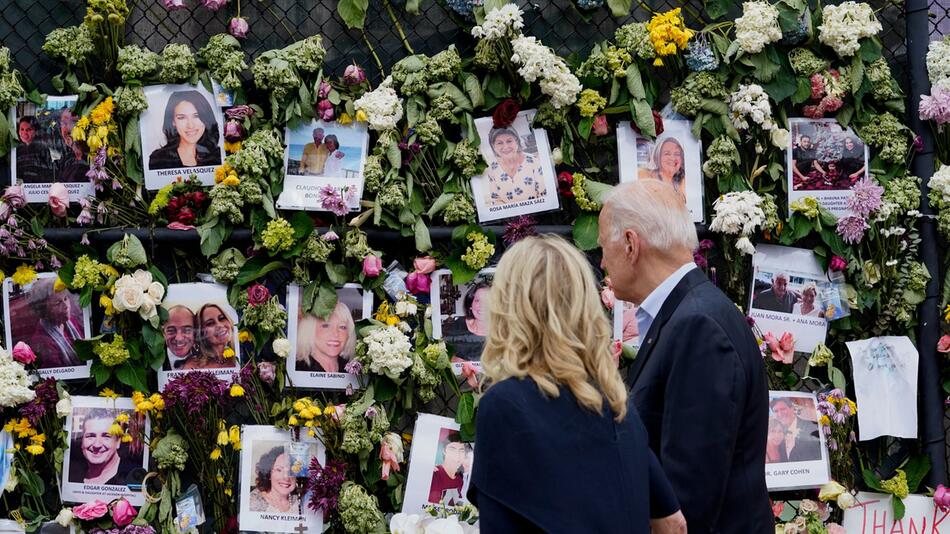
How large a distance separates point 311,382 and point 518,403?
5.84 ft

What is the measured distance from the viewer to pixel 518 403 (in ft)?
6.24

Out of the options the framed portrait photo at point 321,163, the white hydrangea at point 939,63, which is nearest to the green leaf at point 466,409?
the framed portrait photo at point 321,163

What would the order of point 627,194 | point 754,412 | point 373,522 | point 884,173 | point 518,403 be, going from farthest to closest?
point 884,173, point 373,522, point 627,194, point 754,412, point 518,403

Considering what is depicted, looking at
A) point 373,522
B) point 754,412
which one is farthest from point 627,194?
point 373,522

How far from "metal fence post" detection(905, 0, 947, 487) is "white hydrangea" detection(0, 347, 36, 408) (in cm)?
310

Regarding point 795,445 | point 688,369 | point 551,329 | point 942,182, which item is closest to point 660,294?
point 688,369

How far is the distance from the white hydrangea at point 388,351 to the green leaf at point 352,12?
3.49 ft

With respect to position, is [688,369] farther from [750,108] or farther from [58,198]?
[58,198]

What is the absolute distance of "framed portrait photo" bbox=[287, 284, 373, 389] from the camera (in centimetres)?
354

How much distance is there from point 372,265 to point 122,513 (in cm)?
117

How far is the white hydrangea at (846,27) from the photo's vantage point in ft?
11.8

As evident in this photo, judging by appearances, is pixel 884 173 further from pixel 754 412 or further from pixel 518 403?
pixel 518 403

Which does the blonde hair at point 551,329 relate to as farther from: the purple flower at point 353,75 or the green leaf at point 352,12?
the green leaf at point 352,12

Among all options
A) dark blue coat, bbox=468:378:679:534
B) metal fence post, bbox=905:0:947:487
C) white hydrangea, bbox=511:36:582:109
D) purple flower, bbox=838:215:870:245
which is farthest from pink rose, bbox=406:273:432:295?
metal fence post, bbox=905:0:947:487
